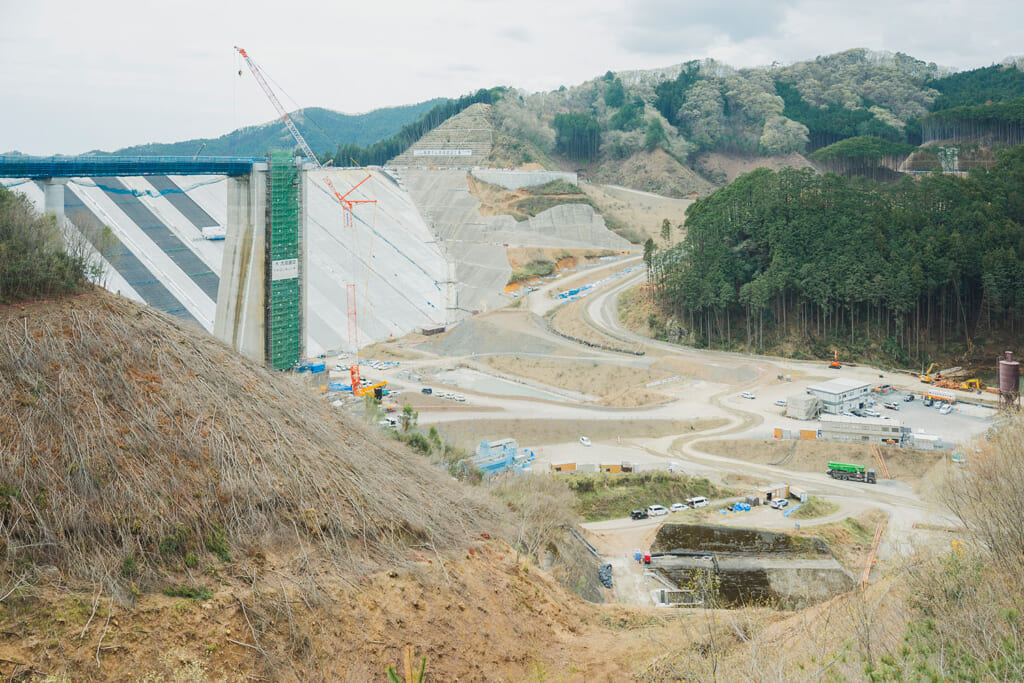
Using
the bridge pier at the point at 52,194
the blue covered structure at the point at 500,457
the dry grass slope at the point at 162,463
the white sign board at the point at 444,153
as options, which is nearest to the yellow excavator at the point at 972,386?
the blue covered structure at the point at 500,457

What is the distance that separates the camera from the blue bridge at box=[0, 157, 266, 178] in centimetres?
3544

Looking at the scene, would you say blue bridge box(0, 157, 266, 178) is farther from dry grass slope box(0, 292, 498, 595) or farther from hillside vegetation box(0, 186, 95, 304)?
dry grass slope box(0, 292, 498, 595)

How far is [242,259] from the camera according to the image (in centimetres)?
4712

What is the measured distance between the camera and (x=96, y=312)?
1691 centimetres

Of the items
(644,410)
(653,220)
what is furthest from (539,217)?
(644,410)

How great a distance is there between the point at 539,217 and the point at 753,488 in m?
70.8

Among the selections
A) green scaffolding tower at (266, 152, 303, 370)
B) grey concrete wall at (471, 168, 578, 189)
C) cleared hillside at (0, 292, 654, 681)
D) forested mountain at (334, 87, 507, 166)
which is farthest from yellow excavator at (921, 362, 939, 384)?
forested mountain at (334, 87, 507, 166)

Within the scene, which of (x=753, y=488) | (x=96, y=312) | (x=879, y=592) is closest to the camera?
(x=96, y=312)

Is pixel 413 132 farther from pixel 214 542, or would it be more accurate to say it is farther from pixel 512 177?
pixel 214 542

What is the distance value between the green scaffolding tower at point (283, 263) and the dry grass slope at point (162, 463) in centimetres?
2934

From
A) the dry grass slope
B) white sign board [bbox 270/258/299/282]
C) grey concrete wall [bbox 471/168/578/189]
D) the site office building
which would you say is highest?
grey concrete wall [bbox 471/168/578/189]

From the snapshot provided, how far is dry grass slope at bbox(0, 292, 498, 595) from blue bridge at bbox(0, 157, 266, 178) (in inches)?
893

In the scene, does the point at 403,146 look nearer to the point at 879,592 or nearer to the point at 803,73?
the point at 803,73

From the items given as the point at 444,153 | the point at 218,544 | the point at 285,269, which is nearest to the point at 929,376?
the point at 285,269
